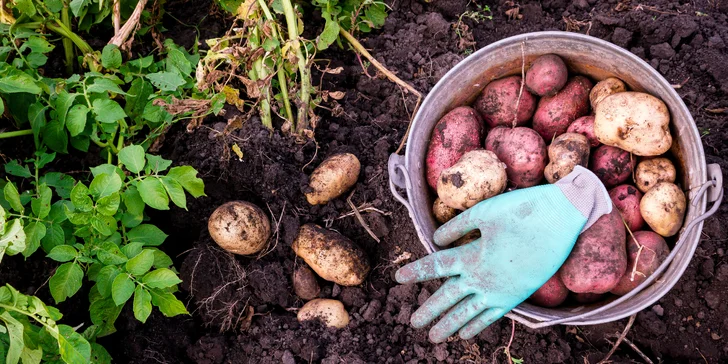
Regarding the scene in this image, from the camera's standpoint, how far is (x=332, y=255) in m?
2.32

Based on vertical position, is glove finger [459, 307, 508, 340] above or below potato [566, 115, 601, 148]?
below

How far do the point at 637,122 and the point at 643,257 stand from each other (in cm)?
49

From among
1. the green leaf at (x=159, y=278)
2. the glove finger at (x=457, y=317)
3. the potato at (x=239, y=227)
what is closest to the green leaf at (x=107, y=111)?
the potato at (x=239, y=227)

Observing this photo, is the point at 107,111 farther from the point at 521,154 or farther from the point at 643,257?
the point at 643,257

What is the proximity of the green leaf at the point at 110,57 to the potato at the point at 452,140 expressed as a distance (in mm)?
1345

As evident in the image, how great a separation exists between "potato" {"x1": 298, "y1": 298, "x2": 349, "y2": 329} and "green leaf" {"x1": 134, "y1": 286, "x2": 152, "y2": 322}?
667 mm

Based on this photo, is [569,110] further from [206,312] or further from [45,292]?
[45,292]

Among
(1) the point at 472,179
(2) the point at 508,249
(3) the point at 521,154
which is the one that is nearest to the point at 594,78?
(3) the point at 521,154

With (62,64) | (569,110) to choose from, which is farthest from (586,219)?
(62,64)

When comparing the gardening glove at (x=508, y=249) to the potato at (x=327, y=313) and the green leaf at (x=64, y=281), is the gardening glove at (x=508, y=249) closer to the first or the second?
the potato at (x=327, y=313)

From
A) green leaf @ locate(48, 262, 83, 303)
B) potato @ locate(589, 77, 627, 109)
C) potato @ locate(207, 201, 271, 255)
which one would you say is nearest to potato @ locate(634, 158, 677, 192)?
potato @ locate(589, 77, 627, 109)

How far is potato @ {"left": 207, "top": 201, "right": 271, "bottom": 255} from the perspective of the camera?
2260 mm

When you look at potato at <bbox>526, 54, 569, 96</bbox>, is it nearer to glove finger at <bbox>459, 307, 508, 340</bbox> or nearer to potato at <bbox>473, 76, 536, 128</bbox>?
potato at <bbox>473, 76, 536, 128</bbox>

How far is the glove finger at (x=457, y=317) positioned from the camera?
6.89ft
